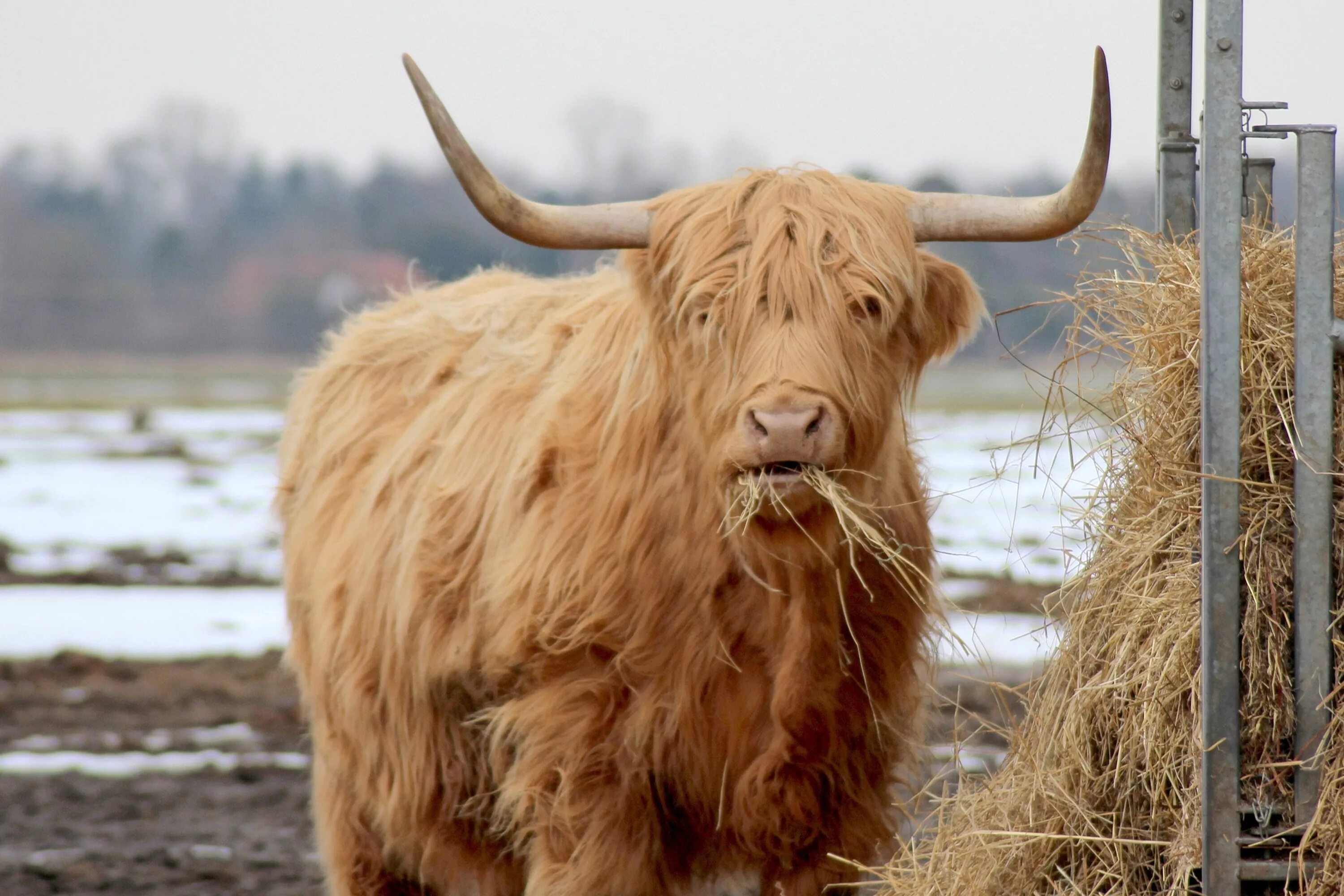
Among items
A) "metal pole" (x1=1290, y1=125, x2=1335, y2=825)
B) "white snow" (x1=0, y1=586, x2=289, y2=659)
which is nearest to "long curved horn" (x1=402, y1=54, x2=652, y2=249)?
"metal pole" (x1=1290, y1=125, x2=1335, y2=825)

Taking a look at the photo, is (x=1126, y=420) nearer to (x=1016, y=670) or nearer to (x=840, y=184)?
(x=840, y=184)

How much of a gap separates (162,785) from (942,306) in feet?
11.6

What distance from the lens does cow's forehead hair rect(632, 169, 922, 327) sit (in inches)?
110

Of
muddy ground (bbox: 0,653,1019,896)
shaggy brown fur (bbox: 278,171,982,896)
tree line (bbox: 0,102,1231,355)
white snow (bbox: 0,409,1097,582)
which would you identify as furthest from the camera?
tree line (bbox: 0,102,1231,355)

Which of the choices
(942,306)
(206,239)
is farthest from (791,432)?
(206,239)

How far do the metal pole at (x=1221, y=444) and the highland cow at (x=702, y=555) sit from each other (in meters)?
0.23

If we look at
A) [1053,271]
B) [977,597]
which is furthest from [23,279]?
[977,597]

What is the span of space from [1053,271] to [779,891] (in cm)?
1249

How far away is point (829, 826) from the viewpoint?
3068 millimetres

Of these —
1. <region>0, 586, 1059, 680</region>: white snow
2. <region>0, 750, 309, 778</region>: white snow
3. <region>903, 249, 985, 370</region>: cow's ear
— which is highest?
<region>903, 249, 985, 370</region>: cow's ear

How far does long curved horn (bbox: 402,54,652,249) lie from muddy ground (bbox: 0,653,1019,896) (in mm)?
1208

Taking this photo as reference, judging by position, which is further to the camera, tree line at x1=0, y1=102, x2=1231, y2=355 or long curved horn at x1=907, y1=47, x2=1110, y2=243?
tree line at x1=0, y1=102, x2=1231, y2=355

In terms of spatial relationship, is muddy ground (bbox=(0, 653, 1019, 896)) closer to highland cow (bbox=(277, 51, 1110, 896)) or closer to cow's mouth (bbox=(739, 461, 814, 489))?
highland cow (bbox=(277, 51, 1110, 896))

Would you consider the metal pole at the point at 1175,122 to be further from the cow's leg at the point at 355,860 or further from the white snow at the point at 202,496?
the white snow at the point at 202,496
